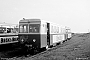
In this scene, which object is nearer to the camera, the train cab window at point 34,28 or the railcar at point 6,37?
the train cab window at point 34,28

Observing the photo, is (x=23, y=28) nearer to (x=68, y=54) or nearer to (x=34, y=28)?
(x=34, y=28)

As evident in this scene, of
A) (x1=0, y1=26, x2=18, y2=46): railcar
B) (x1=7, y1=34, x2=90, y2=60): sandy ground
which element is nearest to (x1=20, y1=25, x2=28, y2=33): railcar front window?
(x1=7, y1=34, x2=90, y2=60): sandy ground

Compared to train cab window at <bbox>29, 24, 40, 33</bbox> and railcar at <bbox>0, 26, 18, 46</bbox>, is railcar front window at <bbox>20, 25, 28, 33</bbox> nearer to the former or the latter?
train cab window at <bbox>29, 24, 40, 33</bbox>

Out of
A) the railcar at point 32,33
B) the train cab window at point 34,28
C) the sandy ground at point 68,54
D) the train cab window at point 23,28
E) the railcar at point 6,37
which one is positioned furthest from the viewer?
the railcar at point 6,37

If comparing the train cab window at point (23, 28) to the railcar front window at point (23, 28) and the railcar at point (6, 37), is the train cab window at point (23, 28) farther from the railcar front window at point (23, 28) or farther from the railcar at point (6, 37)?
the railcar at point (6, 37)

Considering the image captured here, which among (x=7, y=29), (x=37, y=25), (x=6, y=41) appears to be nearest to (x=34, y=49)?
(x=37, y=25)

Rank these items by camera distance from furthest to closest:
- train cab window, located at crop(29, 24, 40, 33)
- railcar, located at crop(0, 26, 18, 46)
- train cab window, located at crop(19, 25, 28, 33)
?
railcar, located at crop(0, 26, 18, 46)
train cab window, located at crop(19, 25, 28, 33)
train cab window, located at crop(29, 24, 40, 33)

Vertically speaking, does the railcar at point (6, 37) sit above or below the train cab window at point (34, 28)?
below

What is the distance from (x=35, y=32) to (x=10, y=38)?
6.28 m

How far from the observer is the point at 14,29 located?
2077 cm

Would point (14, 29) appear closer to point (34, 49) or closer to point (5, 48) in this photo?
point (5, 48)

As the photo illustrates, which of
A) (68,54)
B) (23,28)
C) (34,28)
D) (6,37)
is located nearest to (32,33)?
(34,28)

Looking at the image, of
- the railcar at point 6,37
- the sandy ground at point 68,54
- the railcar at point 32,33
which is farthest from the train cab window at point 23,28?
the railcar at point 6,37

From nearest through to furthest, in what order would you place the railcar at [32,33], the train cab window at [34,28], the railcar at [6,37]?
the railcar at [32,33] → the train cab window at [34,28] → the railcar at [6,37]
